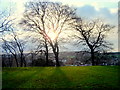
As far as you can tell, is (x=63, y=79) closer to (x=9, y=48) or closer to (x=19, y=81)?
(x=19, y=81)

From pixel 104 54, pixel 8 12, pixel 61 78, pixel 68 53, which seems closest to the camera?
pixel 61 78

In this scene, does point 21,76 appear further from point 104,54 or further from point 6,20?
point 104,54

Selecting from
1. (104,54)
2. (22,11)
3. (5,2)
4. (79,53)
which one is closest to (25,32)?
(22,11)

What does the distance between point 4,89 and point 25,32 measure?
2.56m

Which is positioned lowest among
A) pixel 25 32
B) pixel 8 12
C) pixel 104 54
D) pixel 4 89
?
pixel 4 89

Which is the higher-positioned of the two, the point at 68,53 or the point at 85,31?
the point at 85,31

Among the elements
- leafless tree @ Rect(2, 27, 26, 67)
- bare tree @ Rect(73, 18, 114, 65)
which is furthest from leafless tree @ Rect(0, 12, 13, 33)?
bare tree @ Rect(73, 18, 114, 65)

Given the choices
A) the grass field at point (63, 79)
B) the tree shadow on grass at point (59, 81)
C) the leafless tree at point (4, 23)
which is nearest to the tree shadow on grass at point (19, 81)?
the grass field at point (63, 79)

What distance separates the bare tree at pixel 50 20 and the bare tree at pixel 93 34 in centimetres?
44

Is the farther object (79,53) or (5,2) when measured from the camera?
(79,53)

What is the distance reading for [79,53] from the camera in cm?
533

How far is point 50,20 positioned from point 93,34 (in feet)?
5.51

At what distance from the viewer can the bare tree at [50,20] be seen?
17.8 ft

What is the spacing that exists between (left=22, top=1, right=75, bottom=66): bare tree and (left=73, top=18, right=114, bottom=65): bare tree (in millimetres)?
442
